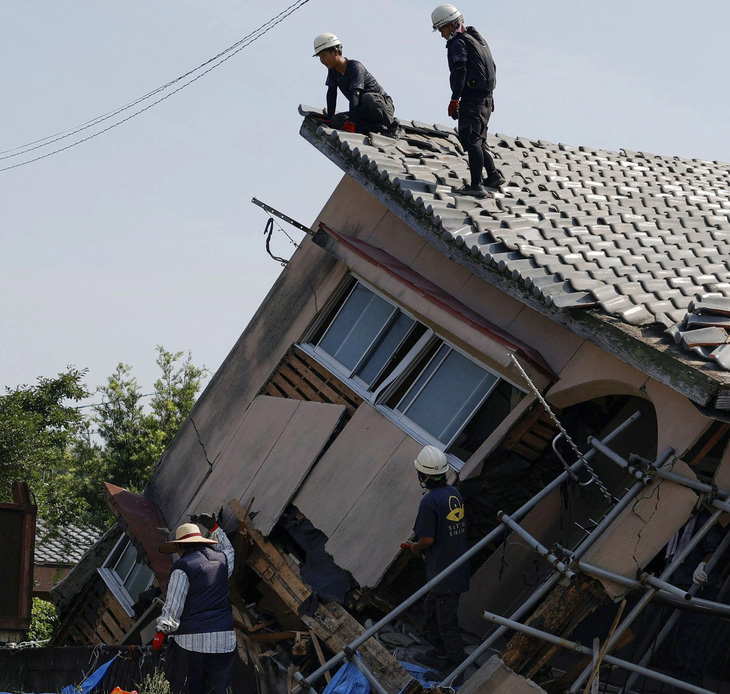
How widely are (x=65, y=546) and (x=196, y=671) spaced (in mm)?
20746

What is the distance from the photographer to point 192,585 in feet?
26.5

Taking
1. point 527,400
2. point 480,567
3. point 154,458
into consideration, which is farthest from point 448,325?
point 154,458

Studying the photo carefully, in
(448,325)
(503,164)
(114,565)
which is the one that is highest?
(503,164)

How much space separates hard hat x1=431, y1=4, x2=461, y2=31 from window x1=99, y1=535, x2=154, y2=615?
7474 millimetres

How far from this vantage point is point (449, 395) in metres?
9.52

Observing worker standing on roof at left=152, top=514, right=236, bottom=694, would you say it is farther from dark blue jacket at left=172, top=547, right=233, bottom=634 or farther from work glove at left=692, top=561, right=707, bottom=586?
work glove at left=692, top=561, right=707, bottom=586

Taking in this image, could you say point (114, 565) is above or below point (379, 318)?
below

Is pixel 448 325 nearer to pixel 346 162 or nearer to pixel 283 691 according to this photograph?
pixel 346 162

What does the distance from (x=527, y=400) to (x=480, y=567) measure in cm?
187

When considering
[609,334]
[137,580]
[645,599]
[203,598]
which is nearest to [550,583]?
[645,599]

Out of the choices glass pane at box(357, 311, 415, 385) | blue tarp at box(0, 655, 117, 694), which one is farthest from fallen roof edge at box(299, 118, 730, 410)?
blue tarp at box(0, 655, 117, 694)

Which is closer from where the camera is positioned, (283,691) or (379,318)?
(283,691)

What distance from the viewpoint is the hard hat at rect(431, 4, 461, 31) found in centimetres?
1005

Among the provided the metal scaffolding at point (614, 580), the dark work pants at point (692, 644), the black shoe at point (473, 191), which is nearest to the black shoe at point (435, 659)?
the metal scaffolding at point (614, 580)
